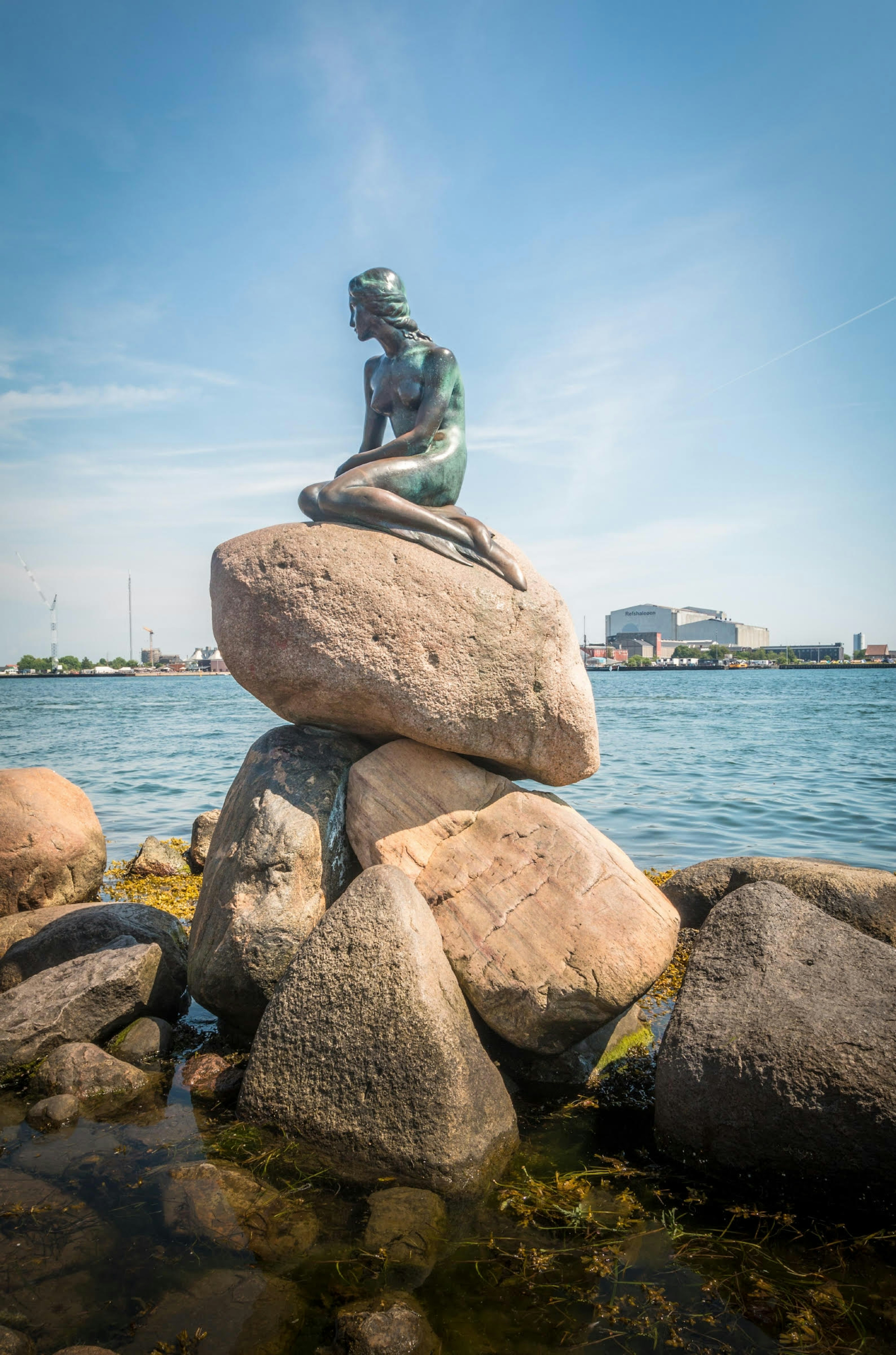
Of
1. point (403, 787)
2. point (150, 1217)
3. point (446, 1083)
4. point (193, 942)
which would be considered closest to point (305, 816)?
point (403, 787)

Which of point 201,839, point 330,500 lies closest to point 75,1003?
point 330,500

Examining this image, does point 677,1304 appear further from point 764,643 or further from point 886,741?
point 764,643

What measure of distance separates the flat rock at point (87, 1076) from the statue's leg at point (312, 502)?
365cm

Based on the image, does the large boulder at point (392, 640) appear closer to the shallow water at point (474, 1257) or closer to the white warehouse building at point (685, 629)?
the shallow water at point (474, 1257)

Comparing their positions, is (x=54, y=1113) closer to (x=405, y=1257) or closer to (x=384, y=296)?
(x=405, y=1257)

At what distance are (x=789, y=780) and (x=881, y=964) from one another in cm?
1350

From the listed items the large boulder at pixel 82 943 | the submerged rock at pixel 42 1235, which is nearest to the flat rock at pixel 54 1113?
the submerged rock at pixel 42 1235

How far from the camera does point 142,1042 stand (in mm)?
5254

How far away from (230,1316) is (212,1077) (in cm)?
197

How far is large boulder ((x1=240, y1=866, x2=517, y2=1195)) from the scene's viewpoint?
12.8ft

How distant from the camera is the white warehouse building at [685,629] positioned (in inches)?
5074

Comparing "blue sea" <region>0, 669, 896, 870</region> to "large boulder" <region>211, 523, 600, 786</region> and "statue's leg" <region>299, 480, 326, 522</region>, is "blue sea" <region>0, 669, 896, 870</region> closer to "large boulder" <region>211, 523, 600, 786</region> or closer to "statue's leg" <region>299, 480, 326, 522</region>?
"large boulder" <region>211, 523, 600, 786</region>

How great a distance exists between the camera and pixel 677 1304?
312cm

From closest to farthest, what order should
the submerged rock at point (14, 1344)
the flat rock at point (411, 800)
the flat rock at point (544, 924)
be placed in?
the submerged rock at point (14, 1344), the flat rock at point (544, 924), the flat rock at point (411, 800)
